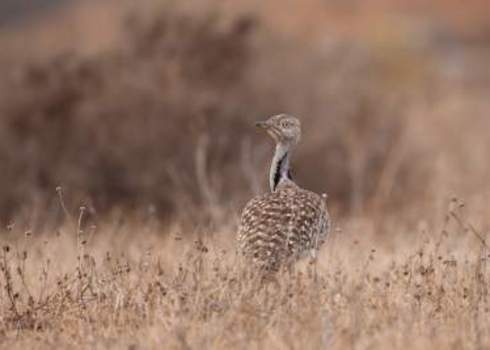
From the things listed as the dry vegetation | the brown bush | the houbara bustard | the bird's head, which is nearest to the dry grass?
the houbara bustard

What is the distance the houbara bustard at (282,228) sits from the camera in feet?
23.8

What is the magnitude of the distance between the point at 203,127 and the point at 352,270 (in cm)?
730

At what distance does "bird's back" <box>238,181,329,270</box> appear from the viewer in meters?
7.25

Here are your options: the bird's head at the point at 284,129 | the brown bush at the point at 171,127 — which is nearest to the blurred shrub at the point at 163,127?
the brown bush at the point at 171,127

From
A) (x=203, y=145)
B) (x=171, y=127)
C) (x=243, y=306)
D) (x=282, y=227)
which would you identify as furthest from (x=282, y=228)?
(x=171, y=127)

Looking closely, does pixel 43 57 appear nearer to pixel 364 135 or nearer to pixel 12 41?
pixel 12 41

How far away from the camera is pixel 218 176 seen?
1471 centimetres

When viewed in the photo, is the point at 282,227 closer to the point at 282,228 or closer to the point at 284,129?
the point at 282,228

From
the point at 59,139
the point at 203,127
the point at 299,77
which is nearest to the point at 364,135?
the point at 299,77

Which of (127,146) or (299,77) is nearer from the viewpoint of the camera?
(127,146)

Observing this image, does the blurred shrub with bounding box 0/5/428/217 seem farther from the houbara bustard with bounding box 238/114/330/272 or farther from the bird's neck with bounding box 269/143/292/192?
the houbara bustard with bounding box 238/114/330/272

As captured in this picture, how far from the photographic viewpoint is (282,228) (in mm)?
7387

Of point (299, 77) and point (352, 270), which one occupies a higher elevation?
point (299, 77)

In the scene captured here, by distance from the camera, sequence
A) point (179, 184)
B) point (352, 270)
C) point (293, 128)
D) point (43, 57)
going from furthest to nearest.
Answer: point (43, 57) → point (179, 184) → point (293, 128) → point (352, 270)
